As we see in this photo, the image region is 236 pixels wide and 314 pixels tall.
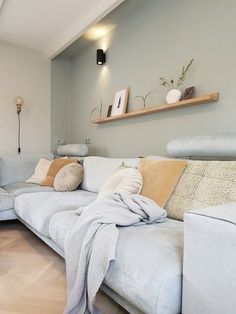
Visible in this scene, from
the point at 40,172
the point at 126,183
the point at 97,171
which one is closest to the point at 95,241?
the point at 126,183

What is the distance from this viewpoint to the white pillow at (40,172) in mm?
3535

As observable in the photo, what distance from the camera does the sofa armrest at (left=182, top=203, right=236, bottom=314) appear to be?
0.88 meters

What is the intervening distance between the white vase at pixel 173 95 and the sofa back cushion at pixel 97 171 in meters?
0.69

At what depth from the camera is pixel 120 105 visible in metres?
3.36

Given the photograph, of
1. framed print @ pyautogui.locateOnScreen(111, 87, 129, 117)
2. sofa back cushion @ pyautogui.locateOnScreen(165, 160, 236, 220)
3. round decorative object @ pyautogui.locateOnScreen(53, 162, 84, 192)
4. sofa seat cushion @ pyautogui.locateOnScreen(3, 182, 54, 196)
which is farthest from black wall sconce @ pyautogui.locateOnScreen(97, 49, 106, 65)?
sofa back cushion @ pyautogui.locateOnScreen(165, 160, 236, 220)

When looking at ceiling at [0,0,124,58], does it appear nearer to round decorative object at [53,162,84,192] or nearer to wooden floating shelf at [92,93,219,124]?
wooden floating shelf at [92,93,219,124]

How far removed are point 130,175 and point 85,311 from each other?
95 cm

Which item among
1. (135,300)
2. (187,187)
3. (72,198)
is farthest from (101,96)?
(135,300)

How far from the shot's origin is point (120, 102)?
3.37 m

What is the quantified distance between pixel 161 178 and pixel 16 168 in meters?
2.44

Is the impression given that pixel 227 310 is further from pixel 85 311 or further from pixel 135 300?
pixel 85 311

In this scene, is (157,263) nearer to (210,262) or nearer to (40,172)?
(210,262)

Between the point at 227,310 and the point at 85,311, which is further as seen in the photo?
the point at 85,311

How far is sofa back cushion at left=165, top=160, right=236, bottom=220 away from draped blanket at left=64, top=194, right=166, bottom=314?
0.65ft
